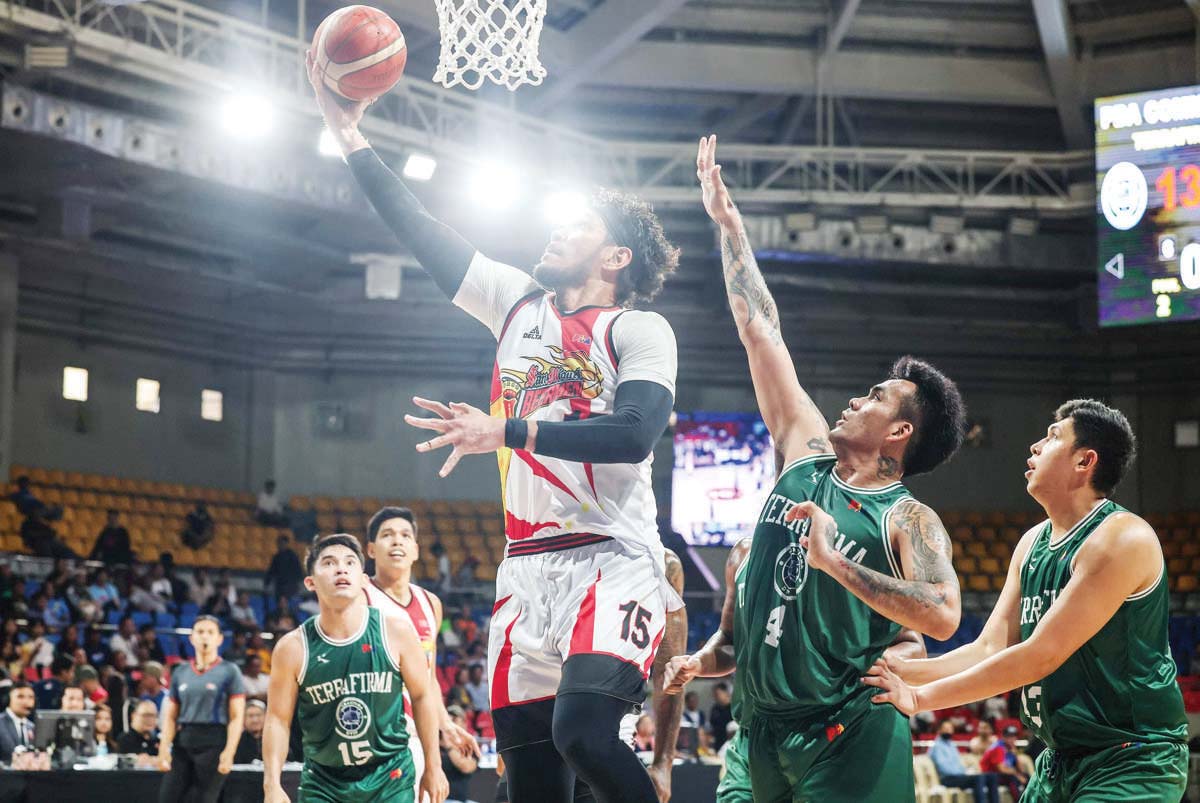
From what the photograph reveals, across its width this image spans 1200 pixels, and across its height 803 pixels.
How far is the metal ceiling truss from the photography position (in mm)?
14945

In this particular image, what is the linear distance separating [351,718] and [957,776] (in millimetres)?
9086

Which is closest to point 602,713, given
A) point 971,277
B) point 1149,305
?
point 1149,305

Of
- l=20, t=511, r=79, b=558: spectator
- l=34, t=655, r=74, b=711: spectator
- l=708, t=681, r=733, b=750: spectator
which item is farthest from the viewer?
l=20, t=511, r=79, b=558: spectator

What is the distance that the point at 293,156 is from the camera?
1719 cm

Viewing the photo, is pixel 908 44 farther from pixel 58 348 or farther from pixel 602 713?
pixel 602 713

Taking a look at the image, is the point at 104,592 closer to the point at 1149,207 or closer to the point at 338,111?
the point at 1149,207

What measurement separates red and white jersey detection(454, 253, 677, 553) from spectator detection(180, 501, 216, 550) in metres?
17.1

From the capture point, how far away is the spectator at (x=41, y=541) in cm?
1750

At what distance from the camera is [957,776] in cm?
1390

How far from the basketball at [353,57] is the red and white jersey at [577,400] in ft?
3.27

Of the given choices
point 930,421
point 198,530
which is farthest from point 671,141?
point 930,421

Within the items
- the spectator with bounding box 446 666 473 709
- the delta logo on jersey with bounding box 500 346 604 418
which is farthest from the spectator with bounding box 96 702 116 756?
the delta logo on jersey with bounding box 500 346 604 418

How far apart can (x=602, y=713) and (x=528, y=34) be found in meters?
7.32

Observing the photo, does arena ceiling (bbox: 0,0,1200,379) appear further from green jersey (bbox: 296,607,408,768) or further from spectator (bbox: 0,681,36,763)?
green jersey (bbox: 296,607,408,768)
